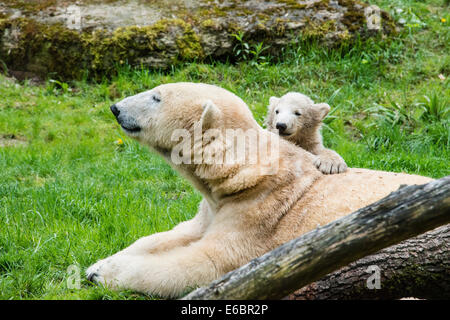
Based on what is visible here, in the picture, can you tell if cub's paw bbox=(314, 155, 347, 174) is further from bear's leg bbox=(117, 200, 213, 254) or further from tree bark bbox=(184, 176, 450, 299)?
tree bark bbox=(184, 176, 450, 299)

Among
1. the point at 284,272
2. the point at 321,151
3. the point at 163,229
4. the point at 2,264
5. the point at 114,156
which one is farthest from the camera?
the point at 114,156

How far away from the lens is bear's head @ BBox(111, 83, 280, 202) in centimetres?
379

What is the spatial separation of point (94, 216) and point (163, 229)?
70cm

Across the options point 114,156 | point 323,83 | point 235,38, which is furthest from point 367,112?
point 114,156

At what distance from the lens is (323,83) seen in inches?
338

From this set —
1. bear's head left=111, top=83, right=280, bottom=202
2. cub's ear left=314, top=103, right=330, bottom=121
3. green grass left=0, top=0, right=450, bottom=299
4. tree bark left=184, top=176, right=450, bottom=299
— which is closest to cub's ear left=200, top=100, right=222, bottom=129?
bear's head left=111, top=83, right=280, bottom=202

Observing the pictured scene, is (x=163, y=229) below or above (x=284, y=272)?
below

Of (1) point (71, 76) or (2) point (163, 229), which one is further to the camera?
(1) point (71, 76)

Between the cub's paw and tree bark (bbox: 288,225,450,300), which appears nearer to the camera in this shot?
tree bark (bbox: 288,225,450,300)

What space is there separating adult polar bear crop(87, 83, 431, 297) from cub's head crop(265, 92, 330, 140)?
4.03 ft

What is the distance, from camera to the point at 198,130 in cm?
381

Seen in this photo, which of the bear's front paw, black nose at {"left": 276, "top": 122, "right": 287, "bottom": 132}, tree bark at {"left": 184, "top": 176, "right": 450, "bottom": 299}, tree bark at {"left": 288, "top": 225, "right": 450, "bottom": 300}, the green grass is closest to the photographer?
tree bark at {"left": 184, "top": 176, "right": 450, "bottom": 299}

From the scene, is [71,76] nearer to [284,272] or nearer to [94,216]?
[94,216]
